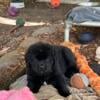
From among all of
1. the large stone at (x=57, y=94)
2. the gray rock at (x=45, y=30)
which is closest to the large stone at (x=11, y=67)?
the large stone at (x=57, y=94)

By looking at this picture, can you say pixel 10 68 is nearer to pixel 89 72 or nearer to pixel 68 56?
pixel 68 56

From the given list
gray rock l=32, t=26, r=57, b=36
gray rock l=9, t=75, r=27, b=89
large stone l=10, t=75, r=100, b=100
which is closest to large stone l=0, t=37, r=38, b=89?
gray rock l=9, t=75, r=27, b=89

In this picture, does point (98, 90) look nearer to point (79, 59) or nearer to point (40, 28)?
point (79, 59)

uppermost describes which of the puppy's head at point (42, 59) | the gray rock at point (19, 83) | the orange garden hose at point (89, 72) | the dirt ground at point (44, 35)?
the puppy's head at point (42, 59)

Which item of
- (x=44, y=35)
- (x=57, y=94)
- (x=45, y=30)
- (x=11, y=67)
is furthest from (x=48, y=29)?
(x=57, y=94)

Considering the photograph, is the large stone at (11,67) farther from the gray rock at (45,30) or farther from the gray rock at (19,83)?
the gray rock at (45,30)

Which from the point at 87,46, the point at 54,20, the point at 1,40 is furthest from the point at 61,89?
the point at 54,20
